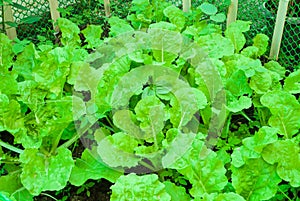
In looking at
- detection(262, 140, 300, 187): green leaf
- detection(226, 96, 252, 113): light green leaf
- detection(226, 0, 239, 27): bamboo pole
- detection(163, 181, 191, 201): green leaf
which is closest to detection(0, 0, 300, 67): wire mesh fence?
detection(226, 0, 239, 27): bamboo pole

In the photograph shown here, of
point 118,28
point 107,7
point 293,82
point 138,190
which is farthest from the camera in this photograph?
point 107,7

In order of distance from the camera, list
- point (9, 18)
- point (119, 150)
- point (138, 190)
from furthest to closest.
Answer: point (9, 18) → point (119, 150) → point (138, 190)

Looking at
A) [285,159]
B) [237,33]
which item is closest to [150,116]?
[285,159]

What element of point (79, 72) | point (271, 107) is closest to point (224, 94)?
point (271, 107)

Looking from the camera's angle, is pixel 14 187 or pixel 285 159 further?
pixel 14 187

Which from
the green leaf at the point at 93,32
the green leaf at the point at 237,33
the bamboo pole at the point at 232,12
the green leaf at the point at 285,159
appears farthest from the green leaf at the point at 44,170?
the bamboo pole at the point at 232,12

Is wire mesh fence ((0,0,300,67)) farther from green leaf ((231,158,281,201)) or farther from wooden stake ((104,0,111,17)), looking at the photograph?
green leaf ((231,158,281,201))

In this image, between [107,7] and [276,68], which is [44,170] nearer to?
[276,68]

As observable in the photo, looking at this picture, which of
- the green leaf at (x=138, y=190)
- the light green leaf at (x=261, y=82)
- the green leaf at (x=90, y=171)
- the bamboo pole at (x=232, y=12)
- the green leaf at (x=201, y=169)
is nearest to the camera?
the green leaf at (x=138, y=190)

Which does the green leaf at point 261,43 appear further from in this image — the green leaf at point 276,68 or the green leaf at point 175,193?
the green leaf at point 175,193
